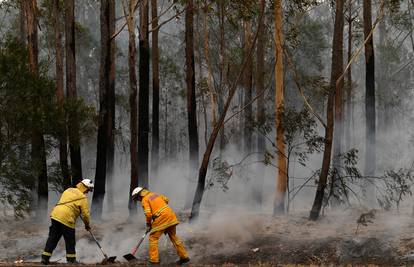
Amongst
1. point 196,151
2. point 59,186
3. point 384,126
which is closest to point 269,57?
point 384,126

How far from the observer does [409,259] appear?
13297 millimetres

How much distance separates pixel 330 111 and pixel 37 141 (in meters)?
8.41

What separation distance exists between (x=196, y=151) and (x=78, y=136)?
580 cm

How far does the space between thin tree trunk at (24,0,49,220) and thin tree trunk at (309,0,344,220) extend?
7.86 meters

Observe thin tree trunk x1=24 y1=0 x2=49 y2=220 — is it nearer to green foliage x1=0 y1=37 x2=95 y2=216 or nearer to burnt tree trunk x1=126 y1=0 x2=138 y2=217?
green foliage x1=0 y1=37 x2=95 y2=216

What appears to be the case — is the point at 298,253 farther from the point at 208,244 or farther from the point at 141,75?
the point at 141,75

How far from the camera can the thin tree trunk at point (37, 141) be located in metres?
18.5

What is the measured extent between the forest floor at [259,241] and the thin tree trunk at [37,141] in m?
0.91

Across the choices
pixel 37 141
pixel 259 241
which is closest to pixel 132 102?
pixel 37 141

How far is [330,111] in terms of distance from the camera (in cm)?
1800

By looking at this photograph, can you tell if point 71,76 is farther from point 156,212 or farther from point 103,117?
point 156,212

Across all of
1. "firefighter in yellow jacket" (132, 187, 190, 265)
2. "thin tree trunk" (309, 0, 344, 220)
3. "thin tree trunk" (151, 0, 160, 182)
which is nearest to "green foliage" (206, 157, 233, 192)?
"thin tree trunk" (151, 0, 160, 182)

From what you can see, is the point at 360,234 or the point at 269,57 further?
the point at 269,57

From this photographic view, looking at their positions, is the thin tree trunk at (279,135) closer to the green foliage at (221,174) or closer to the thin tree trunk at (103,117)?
the green foliage at (221,174)
